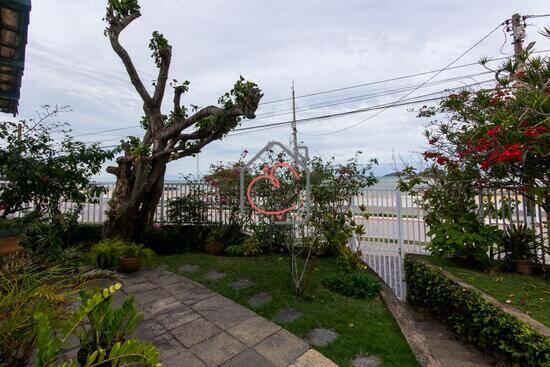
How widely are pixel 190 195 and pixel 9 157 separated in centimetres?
324

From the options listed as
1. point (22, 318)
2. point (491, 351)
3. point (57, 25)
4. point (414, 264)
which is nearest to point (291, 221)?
point (414, 264)

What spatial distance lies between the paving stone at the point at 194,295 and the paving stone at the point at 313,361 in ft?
5.46

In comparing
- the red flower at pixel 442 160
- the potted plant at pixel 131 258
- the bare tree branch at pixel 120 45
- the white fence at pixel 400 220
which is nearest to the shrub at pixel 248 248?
the potted plant at pixel 131 258

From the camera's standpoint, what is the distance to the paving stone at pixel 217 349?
2.28m

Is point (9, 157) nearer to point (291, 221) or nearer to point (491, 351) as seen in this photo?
point (291, 221)

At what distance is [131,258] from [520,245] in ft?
20.3

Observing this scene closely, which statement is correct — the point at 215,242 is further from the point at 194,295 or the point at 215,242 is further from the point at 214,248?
the point at 194,295

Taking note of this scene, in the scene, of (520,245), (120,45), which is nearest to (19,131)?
(120,45)

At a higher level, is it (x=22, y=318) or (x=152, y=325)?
(x=22, y=318)

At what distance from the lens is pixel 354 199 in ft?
16.2

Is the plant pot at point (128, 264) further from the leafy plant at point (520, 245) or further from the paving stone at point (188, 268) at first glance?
the leafy plant at point (520, 245)

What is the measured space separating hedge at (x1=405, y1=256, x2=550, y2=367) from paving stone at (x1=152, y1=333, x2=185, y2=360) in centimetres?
289

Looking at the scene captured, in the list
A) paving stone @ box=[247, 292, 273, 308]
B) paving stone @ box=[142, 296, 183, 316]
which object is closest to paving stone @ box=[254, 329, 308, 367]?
paving stone @ box=[247, 292, 273, 308]

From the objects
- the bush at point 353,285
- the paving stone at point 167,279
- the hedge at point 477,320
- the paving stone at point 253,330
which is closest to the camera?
the hedge at point 477,320
